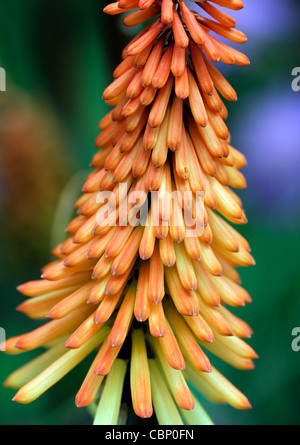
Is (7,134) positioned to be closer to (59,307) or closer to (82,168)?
(82,168)

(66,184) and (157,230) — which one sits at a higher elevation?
(66,184)

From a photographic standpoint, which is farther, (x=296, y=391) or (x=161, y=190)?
(x=296, y=391)

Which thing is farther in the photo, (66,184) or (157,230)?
(66,184)

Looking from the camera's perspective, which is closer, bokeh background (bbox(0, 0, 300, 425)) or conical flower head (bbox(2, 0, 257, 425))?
conical flower head (bbox(2, 0, 257, 425))

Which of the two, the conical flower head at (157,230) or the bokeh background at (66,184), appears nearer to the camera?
the conical flower head at (157,230)
